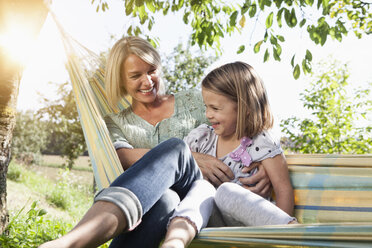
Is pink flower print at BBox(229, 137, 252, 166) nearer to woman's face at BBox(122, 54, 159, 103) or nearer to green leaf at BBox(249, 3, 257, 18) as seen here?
woman's face at BBox(122, 54, 159, 103)

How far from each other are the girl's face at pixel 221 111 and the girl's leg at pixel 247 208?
38cm

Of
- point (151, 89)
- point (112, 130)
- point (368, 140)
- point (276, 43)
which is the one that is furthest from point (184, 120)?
point (368, 140)

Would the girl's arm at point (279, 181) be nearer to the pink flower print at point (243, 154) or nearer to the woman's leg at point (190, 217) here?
the pink flower print at point (243, 154)

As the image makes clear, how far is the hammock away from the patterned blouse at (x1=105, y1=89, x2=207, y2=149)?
18cm

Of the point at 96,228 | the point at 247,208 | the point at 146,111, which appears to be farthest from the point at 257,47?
the point at 96,228

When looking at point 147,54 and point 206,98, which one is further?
point 147,54

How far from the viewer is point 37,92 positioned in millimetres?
7965

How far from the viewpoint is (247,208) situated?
4.26 ft

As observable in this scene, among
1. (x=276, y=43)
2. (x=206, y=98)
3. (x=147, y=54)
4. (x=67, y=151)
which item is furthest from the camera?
(x=67, y=151)

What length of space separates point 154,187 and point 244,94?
2.17 feet

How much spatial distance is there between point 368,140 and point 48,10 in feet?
10.5

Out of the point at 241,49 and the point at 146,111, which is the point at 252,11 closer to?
the point at 241,49

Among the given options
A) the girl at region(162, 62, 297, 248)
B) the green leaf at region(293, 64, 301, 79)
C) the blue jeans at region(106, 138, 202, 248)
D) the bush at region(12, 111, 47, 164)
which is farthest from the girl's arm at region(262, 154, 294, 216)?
the bush at region(12, 111, 47, 164)

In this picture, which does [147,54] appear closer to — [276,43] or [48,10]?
[48,10]
